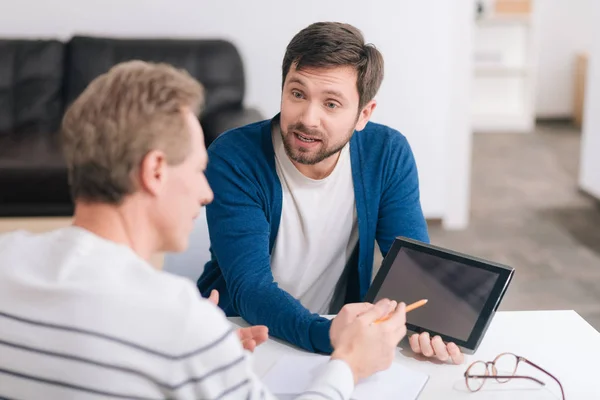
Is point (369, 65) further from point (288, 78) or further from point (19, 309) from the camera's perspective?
point (19, 309)

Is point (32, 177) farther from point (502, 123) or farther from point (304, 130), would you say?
point (502, 123)

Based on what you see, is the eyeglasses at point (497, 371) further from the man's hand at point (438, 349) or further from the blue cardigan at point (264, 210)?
the blue cardigan at point (264, 210)

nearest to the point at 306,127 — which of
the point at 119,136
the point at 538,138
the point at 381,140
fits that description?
the point at 381,140

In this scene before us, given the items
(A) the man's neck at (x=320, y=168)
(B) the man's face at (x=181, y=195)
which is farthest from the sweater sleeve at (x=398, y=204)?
(B) the man's face at (x=181, y=195)

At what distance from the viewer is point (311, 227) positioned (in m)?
1.83

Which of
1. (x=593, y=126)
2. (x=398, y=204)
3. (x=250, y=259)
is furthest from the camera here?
(x=593, y=126)

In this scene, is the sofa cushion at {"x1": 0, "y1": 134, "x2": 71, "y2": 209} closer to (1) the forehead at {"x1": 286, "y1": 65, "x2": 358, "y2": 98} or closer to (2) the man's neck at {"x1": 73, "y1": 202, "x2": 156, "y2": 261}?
(1) the forehead at {"x1": 286, "y1": 65, "x2": 358, "y2": 98}

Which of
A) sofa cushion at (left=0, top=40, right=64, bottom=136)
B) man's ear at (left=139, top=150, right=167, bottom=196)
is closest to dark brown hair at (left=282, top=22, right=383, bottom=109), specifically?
man's ear at (left=139, top=150, right=167, bottom=196)

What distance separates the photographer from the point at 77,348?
92 cm

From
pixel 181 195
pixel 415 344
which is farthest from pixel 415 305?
pixel 181 195

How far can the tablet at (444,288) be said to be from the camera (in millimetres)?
1420

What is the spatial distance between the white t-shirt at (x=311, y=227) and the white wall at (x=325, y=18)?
7.32 feet

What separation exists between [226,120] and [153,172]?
2.61 metres

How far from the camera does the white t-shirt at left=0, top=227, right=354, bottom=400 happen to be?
0.92 m
